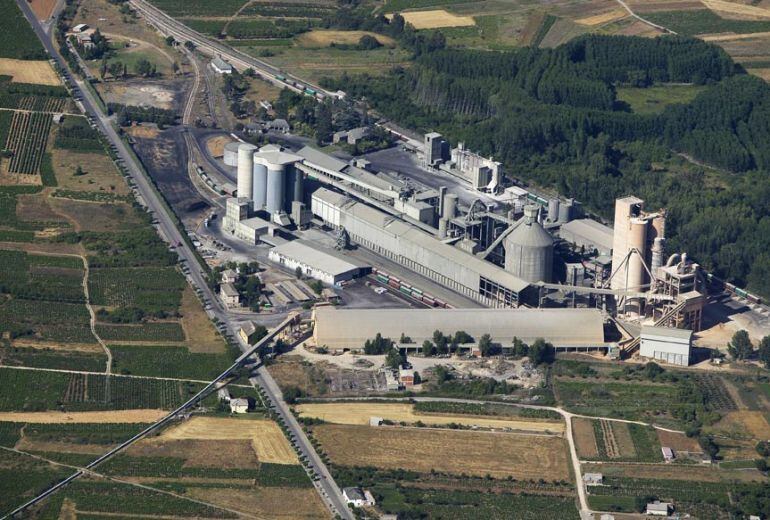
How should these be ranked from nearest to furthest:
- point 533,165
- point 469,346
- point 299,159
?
point 469,346 → point 299,159 → point 533,165

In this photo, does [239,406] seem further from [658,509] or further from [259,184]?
[259,184]


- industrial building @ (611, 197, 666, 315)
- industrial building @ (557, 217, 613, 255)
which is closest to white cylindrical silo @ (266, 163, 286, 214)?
industrial building @ (557, 217, 613, 255)

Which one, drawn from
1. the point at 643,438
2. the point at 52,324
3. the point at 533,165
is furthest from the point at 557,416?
the point at 533,165

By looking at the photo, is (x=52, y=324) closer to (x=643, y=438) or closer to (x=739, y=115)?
Answer: (x=643, y=438)

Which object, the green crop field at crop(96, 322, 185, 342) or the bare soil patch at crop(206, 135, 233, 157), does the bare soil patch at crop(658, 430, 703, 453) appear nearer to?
the green crop field at crop(96, 322, 185, 342)

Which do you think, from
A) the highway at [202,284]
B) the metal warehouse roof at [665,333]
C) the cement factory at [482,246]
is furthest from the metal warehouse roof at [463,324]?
the highway at [202,284]
